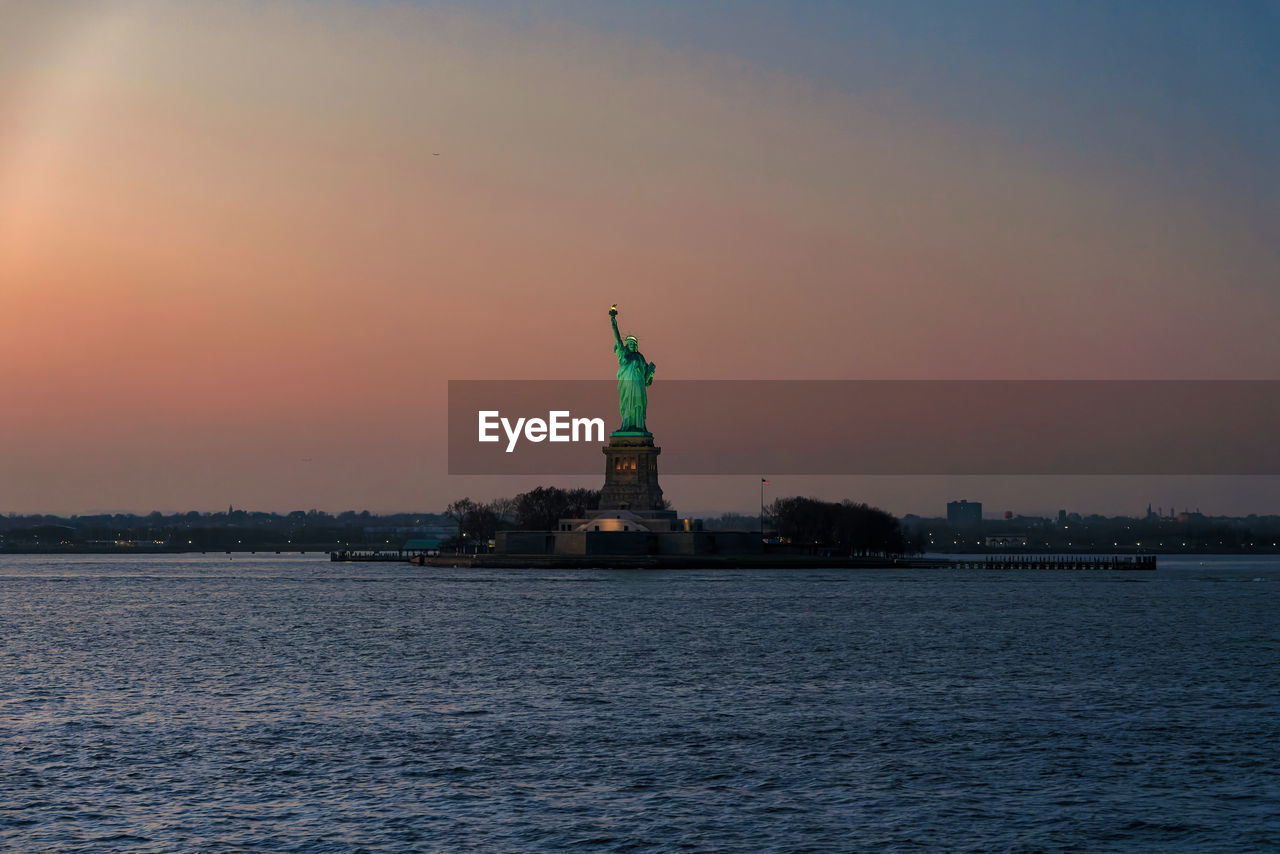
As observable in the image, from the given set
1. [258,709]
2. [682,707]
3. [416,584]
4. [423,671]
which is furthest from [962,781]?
[416,584]

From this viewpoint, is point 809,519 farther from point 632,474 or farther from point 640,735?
point 640,735

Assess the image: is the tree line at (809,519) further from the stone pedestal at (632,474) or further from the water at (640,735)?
the water at (640,735)

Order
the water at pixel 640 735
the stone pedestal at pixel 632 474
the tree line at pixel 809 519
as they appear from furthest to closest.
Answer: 1. the tree line at pixel 809 519
2. the stone pedestal at pixel 632 474
3. the water at pixel 640 735

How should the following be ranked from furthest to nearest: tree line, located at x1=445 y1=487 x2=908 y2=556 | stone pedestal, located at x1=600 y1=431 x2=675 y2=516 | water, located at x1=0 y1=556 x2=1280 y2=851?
tree line, located at x1=445 y1=487 x2=908 y2=556 < stone pedestal, located at x1=600 y1=431 x2=675 y2=516 < water, located at x1=0 y1=556 x2=1280 y2=851

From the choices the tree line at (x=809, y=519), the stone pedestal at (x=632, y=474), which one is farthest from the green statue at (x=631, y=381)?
the tree line at (x=809, y=519)

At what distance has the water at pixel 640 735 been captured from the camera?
80.0ft

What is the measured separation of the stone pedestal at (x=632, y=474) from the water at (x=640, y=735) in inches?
2087

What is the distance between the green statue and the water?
5427 centimetres

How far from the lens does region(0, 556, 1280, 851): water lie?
2438 centimetres

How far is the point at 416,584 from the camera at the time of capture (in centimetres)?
11606

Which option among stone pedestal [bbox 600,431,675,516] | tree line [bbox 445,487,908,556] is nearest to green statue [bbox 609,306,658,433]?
stone pedestal [bbox 600,431,675,516]

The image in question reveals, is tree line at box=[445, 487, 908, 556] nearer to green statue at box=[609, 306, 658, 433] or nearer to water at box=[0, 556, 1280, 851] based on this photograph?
green statue at box=[609, 306, 658, 433]

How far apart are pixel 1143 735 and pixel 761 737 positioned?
29.7 ft

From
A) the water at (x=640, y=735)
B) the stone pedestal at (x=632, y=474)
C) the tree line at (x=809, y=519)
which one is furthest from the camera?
the tree line at (x=809, y=519)
